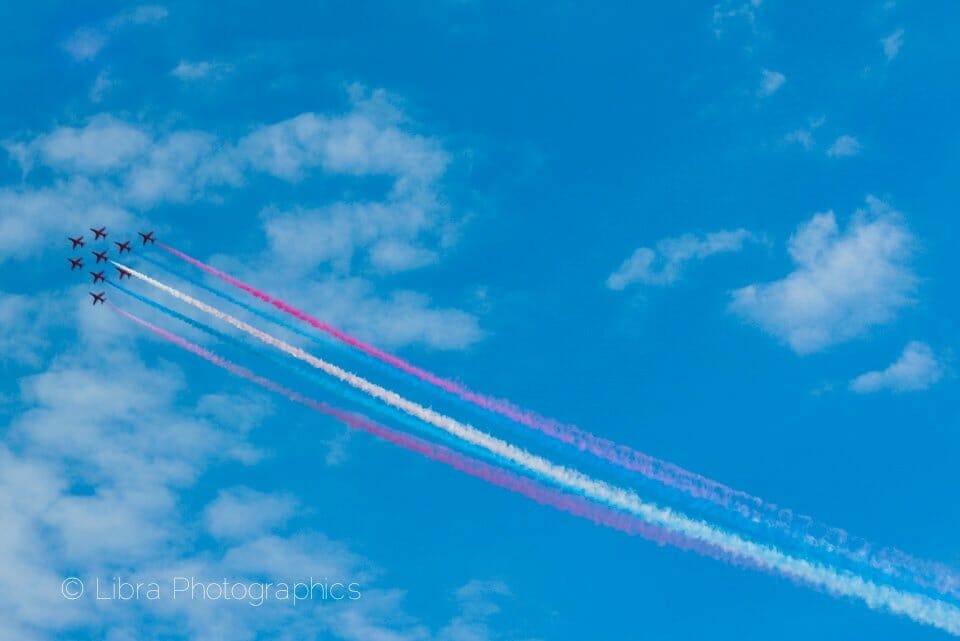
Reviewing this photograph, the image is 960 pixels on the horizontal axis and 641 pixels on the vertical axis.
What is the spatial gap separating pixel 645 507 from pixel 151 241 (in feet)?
176

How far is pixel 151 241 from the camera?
9638 cm

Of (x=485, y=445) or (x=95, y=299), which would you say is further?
(x=95, y=299)

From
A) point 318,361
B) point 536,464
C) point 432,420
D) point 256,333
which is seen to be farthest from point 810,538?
point 256,333

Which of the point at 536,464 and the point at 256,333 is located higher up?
the point at 256,333

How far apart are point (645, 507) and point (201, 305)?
40.5 meters

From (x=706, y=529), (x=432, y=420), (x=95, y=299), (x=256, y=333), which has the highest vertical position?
(x=95, y=299)

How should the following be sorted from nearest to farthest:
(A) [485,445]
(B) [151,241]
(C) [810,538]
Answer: (C) [810,538] < (A) [485,445] < (B) [151,241]

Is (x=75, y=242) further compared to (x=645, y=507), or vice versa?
(x=75, y=242)

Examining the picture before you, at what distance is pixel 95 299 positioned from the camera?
99812 millimetres

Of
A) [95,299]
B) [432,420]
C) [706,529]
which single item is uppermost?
[95,299]

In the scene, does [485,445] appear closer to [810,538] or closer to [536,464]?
[536,464]

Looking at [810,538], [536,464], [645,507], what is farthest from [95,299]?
[810,538]

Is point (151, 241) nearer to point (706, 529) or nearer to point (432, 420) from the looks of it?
point (432, 420)

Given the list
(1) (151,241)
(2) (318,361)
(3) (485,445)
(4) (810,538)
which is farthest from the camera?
(1) (151,241)
